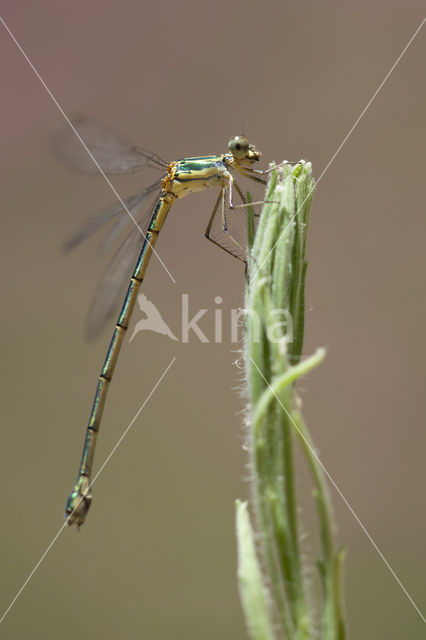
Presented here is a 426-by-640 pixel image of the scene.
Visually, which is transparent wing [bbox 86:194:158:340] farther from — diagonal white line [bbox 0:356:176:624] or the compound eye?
diagonal white line [bbox 0:356:176:624]

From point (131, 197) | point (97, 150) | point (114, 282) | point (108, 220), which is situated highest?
point (97, 150)

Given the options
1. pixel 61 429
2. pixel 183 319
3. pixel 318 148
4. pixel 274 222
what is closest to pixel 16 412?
pixel 61 429

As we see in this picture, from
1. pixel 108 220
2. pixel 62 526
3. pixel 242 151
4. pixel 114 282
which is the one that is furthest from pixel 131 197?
pixel 62 526

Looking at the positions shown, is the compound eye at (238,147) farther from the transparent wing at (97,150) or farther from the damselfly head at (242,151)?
the transparent wing at (97,150)

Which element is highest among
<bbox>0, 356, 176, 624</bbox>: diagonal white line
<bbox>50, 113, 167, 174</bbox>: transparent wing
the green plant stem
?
<bbox>50, 113, 167, 174</bbox>: transparent wing

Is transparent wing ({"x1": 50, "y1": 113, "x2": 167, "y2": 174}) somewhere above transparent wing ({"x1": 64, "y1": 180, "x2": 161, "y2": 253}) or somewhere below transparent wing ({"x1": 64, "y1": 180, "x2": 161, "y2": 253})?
above

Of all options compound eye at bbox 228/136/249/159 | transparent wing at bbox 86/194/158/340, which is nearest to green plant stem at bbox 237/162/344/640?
compound eye at bbox 228/136/249/159

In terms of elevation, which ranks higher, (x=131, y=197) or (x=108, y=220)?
(x=131, y=197)

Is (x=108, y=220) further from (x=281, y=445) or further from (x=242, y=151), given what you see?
(x=281, y=445)
